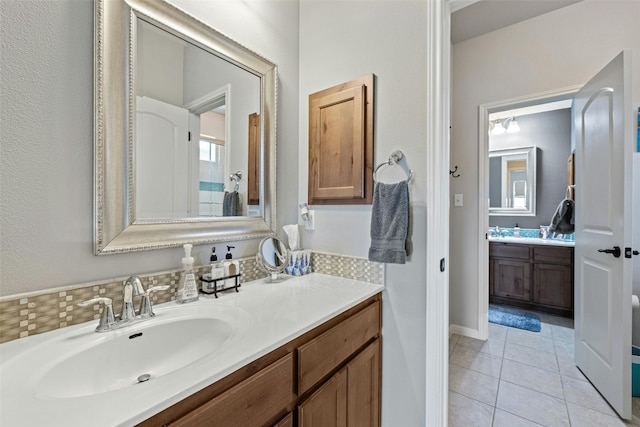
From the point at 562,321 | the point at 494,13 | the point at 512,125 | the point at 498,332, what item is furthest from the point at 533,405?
the point at 512,125

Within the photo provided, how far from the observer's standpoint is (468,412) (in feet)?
5.25

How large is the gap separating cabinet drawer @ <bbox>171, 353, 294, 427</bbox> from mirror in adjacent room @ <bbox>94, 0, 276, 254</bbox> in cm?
62

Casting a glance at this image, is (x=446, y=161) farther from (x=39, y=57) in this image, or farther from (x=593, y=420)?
(x=593, y=420)

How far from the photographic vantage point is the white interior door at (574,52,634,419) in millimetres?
1518

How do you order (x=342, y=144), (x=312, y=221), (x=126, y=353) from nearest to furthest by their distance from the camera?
(x=126, y=353), (x=342, y=144), (x=312, y=221)

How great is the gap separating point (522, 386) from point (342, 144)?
6.52 feet

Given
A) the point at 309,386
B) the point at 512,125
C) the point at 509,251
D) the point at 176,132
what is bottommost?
the point at 309,386

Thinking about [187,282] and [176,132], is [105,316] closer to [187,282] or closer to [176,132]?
[187,282]

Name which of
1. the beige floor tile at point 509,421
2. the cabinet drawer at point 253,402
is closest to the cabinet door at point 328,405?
the cabinet drawer at point 253,402

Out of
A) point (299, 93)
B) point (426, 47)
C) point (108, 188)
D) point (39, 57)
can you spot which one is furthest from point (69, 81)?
point (426, 47)

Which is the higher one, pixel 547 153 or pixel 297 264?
pixel 547 153

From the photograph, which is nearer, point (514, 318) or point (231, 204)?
point (231, 204)

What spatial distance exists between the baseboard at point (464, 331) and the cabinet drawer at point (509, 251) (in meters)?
1.15

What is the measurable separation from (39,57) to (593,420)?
293 centimetres
